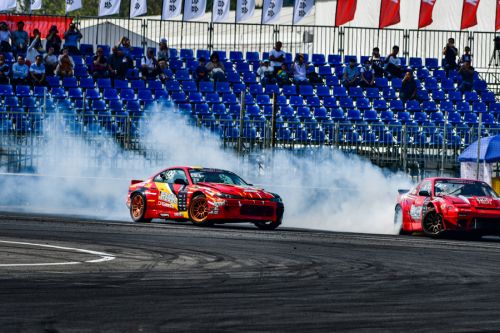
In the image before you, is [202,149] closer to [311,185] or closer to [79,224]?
[311,185]

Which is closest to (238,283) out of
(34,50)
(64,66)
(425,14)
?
(64,66)

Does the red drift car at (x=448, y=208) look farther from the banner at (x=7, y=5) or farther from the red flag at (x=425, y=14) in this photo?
the banner at (x=7, y=5)

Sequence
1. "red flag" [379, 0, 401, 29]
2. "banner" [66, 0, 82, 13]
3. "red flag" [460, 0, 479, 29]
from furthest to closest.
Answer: "red flag" [460, 0, 479, 29], "red flag" [379, 0, 401, 29], "banner" [66, 0, 82, 13]

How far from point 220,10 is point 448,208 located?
18397 millimetres

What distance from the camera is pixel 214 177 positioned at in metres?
21.8

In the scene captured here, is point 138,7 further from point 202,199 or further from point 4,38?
point 202,199

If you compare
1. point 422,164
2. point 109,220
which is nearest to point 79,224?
point 109,220

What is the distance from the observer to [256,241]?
679 inches

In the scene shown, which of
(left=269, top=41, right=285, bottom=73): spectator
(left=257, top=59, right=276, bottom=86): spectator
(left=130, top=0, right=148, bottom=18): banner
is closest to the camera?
(left=257, top=59, right=276, bottom=86): spectator

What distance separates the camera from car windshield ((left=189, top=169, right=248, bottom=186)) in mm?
21656

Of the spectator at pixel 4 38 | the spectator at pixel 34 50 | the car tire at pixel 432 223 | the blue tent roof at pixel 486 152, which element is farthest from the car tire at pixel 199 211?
the spectator at pixel 4 38

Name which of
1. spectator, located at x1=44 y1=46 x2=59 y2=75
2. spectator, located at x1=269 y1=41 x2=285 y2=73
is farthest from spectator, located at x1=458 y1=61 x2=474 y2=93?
spectator, located at x1=44 y1=46 x2=59 y2=75

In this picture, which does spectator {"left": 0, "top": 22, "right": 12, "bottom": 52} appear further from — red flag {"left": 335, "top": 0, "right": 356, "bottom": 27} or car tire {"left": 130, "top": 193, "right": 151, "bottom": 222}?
car tire {"left": 130, "top": 193, "right": 151, "bottom": 222}

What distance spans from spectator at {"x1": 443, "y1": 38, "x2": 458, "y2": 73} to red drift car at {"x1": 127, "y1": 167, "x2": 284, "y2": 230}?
14285mm
